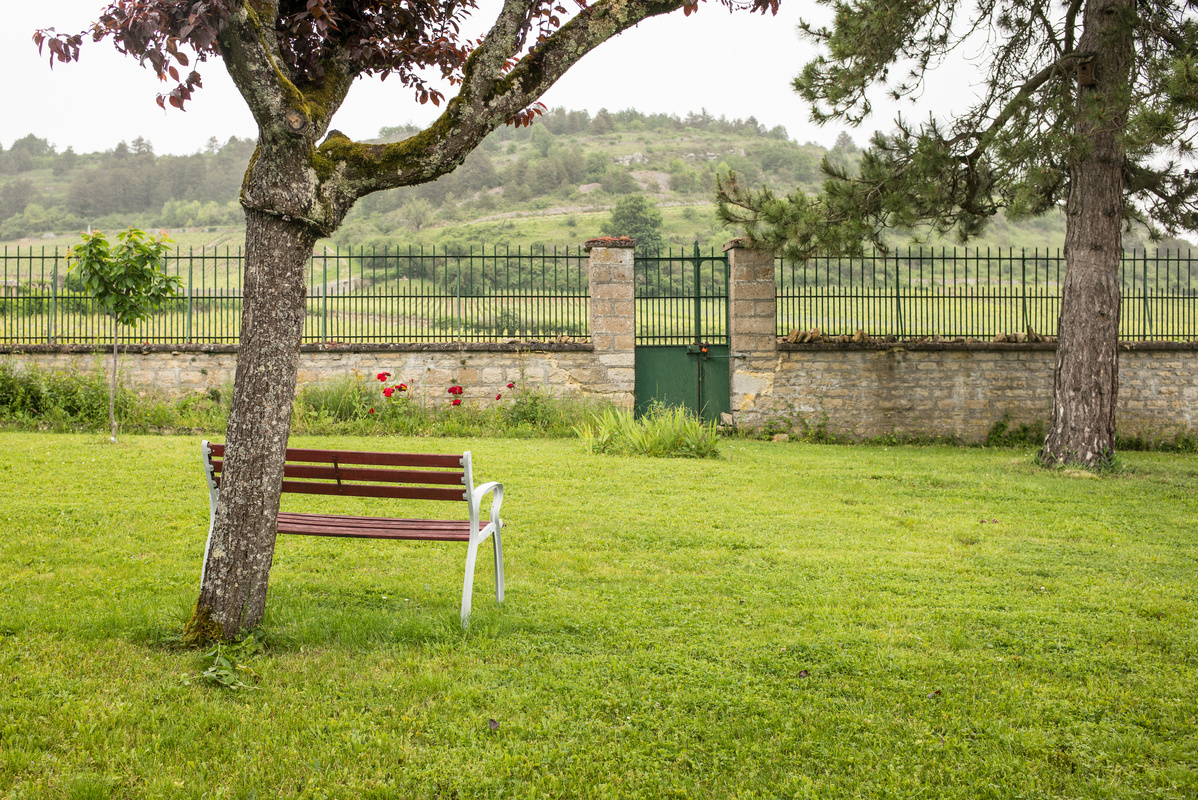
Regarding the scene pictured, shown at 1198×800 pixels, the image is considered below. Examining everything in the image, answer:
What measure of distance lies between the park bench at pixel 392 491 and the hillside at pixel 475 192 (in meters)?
42.6

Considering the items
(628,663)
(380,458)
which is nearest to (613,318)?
(380,458)

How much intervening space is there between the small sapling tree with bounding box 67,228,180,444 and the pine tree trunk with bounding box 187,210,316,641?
7.66 metres

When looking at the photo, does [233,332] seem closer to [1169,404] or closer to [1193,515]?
[1193,515]

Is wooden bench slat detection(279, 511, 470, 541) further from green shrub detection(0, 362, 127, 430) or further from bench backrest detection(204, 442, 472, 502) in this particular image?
green shrub detection(0, 362, 127, 430)

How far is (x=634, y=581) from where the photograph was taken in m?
4.40

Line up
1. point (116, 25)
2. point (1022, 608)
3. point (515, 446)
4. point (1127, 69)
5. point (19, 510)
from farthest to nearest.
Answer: point (515, 446), point (1127, 69), point (19, 510), point (1022, 608), point (116, 25)

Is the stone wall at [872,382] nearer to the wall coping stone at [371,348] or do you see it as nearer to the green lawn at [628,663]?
the wall coping stone at [371,348]

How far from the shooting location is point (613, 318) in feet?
39.8

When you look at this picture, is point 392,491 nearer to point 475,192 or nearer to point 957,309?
point 957,309

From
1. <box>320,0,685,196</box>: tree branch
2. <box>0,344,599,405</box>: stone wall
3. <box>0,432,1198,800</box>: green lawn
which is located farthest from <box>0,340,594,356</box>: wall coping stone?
<box>320,0,685,196</box>: tree branch

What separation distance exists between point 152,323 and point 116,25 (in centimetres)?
1068

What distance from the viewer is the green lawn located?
2.39 metres

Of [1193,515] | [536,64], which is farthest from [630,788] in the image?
[1193,515]

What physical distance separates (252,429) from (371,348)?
9205 millimetres
